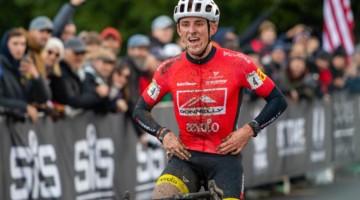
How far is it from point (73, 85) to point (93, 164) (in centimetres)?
99

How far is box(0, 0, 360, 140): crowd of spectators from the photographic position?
41.5 feet

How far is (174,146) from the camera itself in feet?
32.6

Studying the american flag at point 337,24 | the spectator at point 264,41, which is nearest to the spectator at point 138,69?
the spectator at point 264,41

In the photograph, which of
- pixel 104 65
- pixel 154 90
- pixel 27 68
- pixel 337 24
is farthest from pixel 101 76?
pixel 337 24

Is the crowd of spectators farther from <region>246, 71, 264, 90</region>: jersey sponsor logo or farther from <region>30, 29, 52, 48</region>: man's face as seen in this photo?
<region>246, 71, 264, 90</region>: jersey sponsor logo

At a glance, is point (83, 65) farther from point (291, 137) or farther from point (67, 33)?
point (291, 137)

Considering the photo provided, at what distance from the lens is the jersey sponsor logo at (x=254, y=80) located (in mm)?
10039

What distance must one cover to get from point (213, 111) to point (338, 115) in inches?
522

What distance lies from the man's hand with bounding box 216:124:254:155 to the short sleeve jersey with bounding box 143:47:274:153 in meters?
0.14

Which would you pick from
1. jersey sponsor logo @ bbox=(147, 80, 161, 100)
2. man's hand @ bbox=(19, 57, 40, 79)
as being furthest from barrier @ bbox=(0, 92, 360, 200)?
jersey sponsor logo @ bbox=(147, 80, 161, 100)

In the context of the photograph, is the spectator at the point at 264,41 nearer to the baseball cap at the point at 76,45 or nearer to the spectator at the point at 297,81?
the spectator at the point at 297,81

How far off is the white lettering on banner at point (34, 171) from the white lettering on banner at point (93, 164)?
1.85 ft

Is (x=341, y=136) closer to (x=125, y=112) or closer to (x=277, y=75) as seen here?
(x=277, y=75)

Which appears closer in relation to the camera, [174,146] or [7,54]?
[174,146]
